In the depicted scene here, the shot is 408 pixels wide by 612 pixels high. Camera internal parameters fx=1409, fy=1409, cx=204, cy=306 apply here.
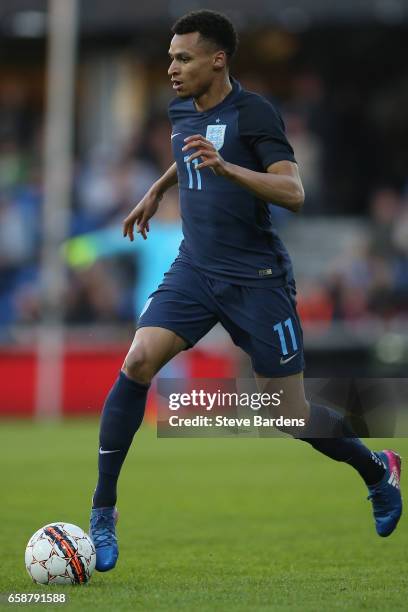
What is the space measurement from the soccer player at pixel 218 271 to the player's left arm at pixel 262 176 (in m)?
0.03

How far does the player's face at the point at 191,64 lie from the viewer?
6.94 metres

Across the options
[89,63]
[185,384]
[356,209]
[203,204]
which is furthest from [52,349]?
[203,204]

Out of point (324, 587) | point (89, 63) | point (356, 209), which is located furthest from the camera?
point (89, 63)

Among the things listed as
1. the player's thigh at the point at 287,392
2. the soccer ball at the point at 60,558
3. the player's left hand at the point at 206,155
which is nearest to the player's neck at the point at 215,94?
the player's left hand at the point at 206,155

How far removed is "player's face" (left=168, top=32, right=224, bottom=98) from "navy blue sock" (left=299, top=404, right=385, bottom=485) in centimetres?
172

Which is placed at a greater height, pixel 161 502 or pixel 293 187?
pixel 293 187

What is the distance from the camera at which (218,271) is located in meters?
7.01

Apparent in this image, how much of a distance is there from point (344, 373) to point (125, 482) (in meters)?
6.69

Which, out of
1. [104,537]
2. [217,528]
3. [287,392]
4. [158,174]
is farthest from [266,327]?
[158,174]

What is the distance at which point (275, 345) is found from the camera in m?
7.00

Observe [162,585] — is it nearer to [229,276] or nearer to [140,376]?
[140,376]

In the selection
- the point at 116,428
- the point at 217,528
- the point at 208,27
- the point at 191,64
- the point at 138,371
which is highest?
the point at 208,27

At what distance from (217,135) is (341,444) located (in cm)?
169

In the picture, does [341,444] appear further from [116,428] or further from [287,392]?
[116,428]
